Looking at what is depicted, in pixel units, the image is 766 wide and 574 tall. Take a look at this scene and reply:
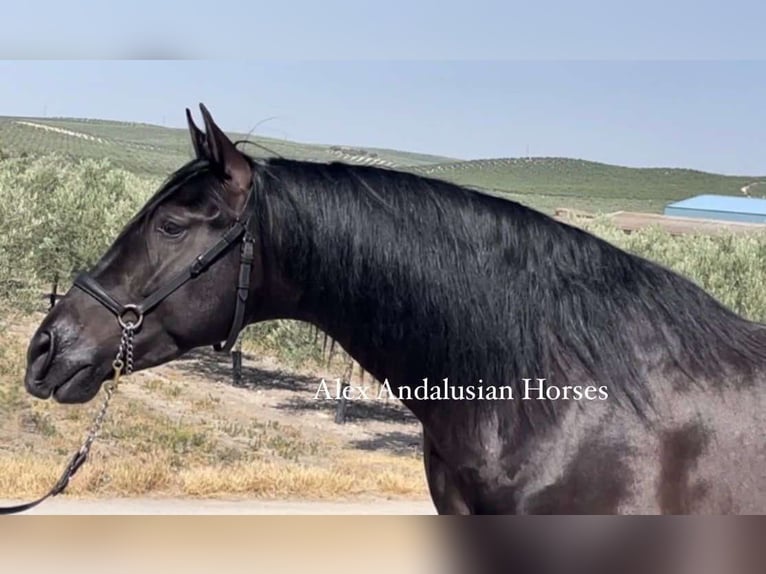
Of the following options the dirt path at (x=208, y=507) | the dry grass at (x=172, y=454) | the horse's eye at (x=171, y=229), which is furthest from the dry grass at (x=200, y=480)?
the horse's eye at (x=171, y=229)

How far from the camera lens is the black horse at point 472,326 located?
1947mm

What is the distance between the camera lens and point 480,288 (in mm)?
2068

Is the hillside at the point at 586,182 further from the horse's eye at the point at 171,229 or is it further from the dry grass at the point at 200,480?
the horse's eye at the point at 171,229

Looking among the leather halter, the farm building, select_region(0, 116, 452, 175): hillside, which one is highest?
select_region(0, 116, 452, 175): hillside

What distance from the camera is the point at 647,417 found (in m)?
1.96

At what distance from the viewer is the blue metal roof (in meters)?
8.87

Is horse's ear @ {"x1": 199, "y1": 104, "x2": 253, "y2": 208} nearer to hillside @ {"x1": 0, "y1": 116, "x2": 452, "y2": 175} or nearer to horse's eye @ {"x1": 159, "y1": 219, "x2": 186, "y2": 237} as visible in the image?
horse's eye @ {"x1": 159, "y1": 219, "x2": 186, "y2": 237}

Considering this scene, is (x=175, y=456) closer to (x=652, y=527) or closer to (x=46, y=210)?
(x=46, y=210)

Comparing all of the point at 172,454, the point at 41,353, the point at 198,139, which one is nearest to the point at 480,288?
the point at 198,139

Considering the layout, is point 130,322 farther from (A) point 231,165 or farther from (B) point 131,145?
(B) point 131,145

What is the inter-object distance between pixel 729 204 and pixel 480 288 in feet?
26.4

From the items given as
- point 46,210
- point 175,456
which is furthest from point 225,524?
point 46,210

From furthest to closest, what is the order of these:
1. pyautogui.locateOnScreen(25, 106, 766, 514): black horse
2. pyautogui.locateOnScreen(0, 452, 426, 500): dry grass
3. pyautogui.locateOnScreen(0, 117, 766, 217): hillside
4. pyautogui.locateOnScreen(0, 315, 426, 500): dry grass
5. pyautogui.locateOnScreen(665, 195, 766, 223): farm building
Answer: pyautogui.locateOnScreen(665, 195, 766, 223): farm building
pyautogui.locateOnScreen(0, 117, 766, 217): hillside
pyautogui.locateOnScreen(0, 315, 426, 500): dry grass
pyautogui.locateOnScreen(0, 452, 426, 500): dry grass
pyautogui.locateOnScreen(25, 106, 766, 514): black horse

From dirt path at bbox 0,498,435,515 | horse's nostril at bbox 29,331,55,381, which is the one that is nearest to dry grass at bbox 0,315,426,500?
dirt path at bbox 0,498,435,515
